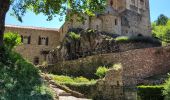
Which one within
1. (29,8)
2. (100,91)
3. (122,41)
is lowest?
(100,91)

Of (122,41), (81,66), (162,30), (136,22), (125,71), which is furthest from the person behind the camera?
(162,30)

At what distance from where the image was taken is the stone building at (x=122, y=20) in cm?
5938

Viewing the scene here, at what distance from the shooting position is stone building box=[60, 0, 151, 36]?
5938 cm

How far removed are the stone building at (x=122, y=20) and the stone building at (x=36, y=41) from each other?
3.34 metres

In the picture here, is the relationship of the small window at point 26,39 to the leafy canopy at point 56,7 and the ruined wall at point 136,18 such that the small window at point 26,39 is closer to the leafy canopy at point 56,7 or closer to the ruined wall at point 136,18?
the ruined wall at point 136,18

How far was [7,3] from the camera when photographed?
20.5 m

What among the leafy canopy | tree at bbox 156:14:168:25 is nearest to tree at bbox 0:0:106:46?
the leafy canopy

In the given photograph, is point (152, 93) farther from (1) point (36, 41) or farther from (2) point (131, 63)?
(1) point (36, 41)

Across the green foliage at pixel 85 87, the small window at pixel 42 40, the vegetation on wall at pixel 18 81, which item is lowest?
the green foliage at pixel 85 87

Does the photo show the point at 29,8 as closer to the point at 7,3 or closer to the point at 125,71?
the point at 7,3

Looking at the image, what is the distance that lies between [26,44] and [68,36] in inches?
572

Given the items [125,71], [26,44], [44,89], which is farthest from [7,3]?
[26,44]

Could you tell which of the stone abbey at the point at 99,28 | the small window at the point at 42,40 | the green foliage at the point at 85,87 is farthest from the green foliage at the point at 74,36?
the green foliage at the point at 85,87

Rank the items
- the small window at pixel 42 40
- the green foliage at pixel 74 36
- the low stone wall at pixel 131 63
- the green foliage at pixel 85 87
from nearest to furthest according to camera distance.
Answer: the green foliage at pixel 85 87 → the low stone wall at pixel 131 63 → the green foliage at pixel 74 36 → the small window at pixel 42 40
